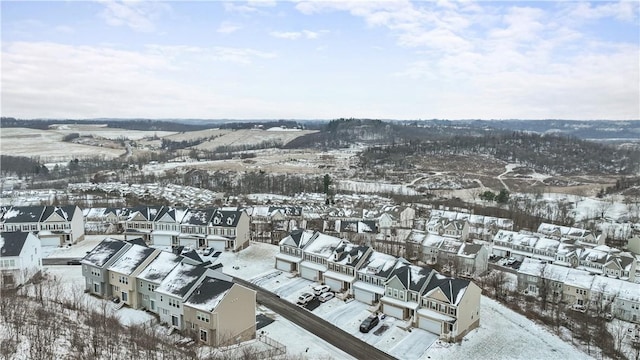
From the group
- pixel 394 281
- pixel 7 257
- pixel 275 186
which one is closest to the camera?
pixel 394 281

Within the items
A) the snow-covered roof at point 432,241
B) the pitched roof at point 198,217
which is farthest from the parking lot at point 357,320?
the snow-covered roof at point 432,241

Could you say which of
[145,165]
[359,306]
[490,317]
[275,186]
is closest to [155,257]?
[359,306]

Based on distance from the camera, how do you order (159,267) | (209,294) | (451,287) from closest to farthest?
(209,294), (451,287), (159,267)

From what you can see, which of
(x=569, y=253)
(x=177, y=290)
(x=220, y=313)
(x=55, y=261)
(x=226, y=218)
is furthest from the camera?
(x=226, y=218)

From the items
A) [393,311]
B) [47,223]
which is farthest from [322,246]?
[47,223]

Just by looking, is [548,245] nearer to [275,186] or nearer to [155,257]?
[155,257]

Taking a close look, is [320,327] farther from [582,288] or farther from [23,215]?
[23,215]
